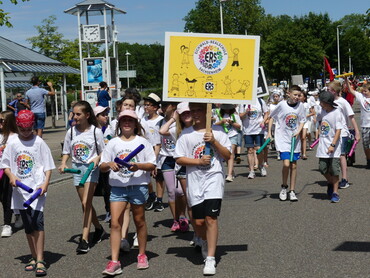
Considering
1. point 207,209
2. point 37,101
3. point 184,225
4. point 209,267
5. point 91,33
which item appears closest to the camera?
point 209,267

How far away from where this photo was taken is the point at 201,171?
642 cm

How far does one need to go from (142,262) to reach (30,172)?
1505 mm

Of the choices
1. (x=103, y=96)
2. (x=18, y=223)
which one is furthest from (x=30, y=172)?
(x=103, y=96)

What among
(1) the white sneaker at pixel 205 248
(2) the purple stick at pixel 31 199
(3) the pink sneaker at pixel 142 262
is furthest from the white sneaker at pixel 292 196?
(2) the purple stick at pixel 31 199

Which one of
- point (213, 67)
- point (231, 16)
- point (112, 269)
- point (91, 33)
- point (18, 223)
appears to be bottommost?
point (18, 223)

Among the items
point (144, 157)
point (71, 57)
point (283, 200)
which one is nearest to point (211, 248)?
point (144, 157)

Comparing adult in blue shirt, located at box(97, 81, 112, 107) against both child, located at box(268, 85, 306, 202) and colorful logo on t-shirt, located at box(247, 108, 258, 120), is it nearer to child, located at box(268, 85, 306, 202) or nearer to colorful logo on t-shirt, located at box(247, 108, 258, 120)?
colorful logo on t-shirt, located at box(247, 108, 258, 120)

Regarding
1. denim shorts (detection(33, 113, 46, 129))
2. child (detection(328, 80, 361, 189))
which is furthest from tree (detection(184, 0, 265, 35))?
child (detection(328, 80, 361, 189))

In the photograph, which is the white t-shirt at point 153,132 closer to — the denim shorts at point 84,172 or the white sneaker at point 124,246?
the denim shorts at point 84,172

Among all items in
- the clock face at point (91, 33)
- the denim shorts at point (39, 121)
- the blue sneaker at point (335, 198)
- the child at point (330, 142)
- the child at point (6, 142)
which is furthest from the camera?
the clock face at point (91, 33)

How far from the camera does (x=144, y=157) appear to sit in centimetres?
664

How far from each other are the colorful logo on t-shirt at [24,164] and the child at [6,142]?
55.5 inches

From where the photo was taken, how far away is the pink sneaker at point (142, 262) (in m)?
6.48

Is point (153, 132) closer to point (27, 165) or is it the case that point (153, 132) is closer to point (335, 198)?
point (27, 165)
